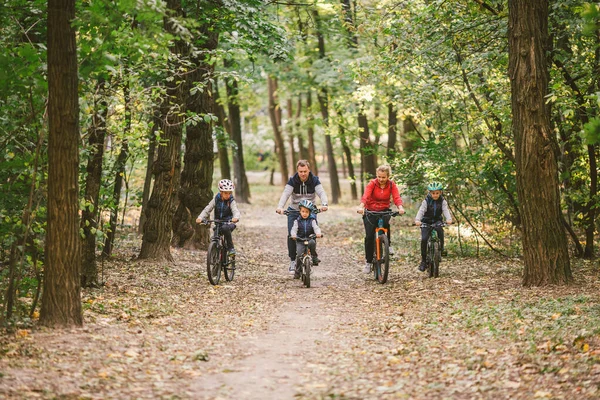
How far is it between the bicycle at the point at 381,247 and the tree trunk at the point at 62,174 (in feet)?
20.5

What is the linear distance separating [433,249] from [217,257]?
4.04m

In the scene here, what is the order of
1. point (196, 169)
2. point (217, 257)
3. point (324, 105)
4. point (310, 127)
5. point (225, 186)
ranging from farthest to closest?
point (310, 127) < point (324, 105) < point (196, 169) < point (217, 257) < point (225, 186)

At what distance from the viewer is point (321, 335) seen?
28.5ft

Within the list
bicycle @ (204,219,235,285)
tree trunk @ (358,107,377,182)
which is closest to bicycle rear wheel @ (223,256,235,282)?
bicycle @ (204,219,235,285)

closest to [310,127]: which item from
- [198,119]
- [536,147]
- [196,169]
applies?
[196,169]

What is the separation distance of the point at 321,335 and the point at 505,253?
9.24 meters

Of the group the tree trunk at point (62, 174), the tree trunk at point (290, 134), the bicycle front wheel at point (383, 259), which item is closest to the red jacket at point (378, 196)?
the bicycle front wheel at point (383, 259)

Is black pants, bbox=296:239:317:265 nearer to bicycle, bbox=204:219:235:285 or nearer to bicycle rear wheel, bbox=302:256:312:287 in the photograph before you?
bicycle rear wheel, bbox=302:256:312:287

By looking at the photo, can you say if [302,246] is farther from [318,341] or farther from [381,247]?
[318,341]

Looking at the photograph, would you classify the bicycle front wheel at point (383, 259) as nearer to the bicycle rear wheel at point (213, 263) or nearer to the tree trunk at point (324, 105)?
the bicycle rear wheel at point (213, 263)

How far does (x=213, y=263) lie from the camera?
12.5 metres

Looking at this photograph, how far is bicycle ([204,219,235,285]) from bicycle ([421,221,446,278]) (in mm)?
3733

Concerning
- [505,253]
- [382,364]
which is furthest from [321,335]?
[505,253]

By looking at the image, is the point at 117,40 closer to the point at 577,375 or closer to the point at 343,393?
the point at 343,393
